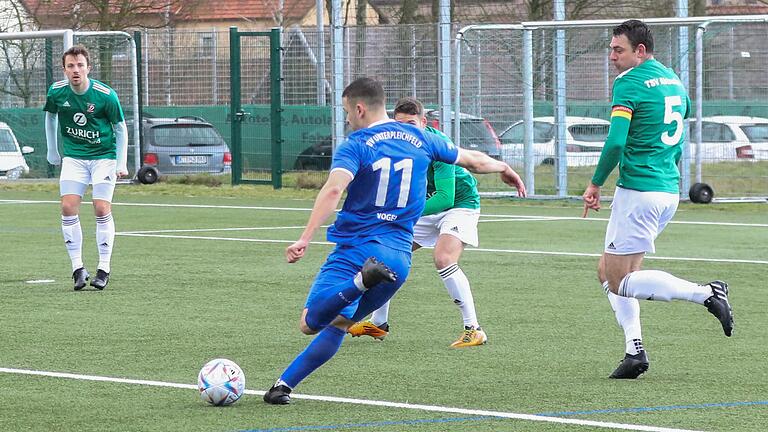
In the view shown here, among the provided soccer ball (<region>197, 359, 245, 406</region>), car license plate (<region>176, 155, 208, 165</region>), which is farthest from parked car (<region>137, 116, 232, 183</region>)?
soccer ball (<region>197, 359, 245, 406</region>)

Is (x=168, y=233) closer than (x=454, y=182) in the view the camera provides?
No

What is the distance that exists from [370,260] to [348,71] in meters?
16.7

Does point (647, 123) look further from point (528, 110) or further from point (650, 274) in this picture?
point (528, 110)

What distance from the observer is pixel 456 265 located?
31.2 ft

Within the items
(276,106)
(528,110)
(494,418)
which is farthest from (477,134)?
(494,418)

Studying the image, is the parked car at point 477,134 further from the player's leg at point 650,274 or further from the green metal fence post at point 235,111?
the player's leg at point 650,274

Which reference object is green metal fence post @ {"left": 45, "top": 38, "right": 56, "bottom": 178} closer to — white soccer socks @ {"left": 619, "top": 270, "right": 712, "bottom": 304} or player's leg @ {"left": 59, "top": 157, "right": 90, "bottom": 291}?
player's leg @ {"left": 59, "top": 157, "right": 90, "bottom": 291}

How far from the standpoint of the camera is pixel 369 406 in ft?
23.1

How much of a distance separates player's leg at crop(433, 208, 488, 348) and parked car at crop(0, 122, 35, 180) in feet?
59.0

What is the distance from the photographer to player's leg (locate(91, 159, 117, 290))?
12.2 m

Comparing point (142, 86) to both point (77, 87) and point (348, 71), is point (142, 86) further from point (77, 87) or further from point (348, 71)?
point (77, 87)

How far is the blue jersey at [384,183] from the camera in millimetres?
6930

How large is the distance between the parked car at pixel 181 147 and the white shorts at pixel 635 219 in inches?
714

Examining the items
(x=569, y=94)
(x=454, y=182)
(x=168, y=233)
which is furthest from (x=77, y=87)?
(x=569, y=94)
